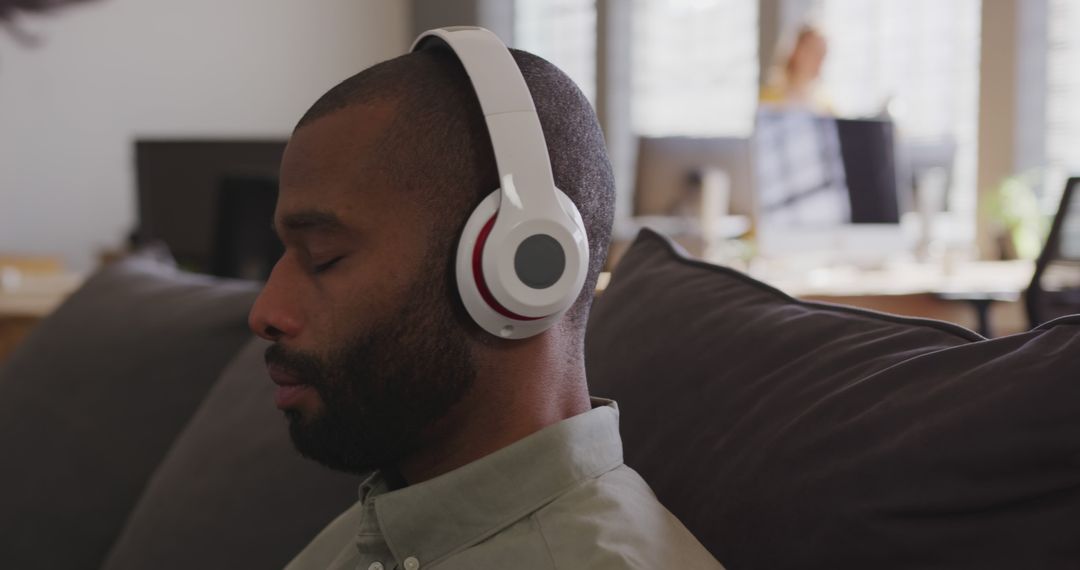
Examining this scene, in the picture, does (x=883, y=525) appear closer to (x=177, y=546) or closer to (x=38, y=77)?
(x=177, y=546)

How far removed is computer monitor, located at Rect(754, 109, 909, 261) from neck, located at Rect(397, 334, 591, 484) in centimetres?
218

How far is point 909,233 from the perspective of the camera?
146 inches

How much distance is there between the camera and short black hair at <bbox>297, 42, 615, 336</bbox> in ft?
2.21

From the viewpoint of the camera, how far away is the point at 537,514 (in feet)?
2.14

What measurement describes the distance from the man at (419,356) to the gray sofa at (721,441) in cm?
8

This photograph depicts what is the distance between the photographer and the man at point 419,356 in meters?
0.66

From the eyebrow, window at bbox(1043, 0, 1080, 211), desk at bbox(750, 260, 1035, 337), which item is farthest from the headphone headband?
window at bbox(1043, 0, 1080, 211)

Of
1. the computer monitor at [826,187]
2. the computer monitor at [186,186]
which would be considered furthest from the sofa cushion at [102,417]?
the computer monitor at [186,186]

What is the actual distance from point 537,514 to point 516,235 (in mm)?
157

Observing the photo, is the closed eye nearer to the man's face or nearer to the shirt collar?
the man's face

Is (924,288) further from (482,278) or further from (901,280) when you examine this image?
(482,278)

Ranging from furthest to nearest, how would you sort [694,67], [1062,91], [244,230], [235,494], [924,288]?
[694,67], [1062,91], [244,230], [924,288], [235,494]

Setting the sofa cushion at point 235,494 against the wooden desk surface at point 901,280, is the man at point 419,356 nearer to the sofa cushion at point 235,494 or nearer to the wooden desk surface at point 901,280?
the sofa cushion at point 235,494

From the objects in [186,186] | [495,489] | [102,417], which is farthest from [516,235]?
[186,186]
